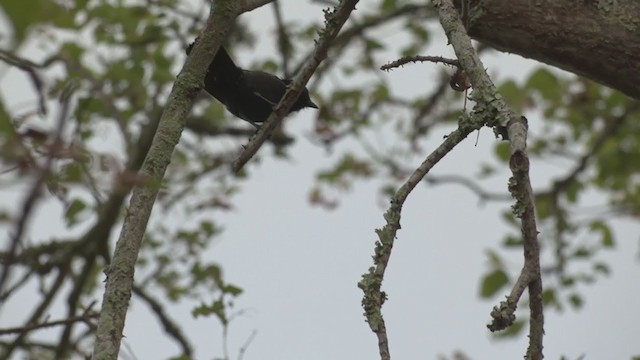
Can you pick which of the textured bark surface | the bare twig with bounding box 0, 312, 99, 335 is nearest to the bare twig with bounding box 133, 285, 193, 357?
the bare twig with bounding box 0, 312, 99, 335

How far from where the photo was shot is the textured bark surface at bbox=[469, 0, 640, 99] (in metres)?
2.86

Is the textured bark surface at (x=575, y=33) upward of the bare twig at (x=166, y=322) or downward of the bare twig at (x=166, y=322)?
downward

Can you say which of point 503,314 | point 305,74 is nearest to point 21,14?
point 503,314

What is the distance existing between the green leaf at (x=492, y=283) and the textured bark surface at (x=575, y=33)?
137 inches

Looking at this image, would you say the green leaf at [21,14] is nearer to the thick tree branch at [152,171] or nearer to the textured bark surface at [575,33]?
the thick tree branch at [152,171]

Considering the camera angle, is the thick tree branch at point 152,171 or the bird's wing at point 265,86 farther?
the bird's wing at point 265,86

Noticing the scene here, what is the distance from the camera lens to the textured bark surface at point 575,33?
2861mm

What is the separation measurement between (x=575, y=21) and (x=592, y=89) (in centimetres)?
377

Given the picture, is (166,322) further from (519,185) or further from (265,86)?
(519,185)

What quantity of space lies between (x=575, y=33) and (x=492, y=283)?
3.65m

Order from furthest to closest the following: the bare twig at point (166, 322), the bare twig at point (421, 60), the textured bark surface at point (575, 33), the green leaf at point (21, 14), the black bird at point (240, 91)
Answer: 1. the bare twig at point (166, 322)
2. the black bird at point (240, 91)
3. the textured bark surface at point (575, 33)
4. the bare twig at point (421, 60)
5. the green leaf at point (21, 14)

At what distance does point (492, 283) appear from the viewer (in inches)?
250

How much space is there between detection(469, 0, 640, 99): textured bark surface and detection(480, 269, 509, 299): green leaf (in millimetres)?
3486

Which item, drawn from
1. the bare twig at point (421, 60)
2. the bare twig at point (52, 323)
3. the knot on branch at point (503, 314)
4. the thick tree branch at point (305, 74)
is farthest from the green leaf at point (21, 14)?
the bare twig at point (52, 323)
